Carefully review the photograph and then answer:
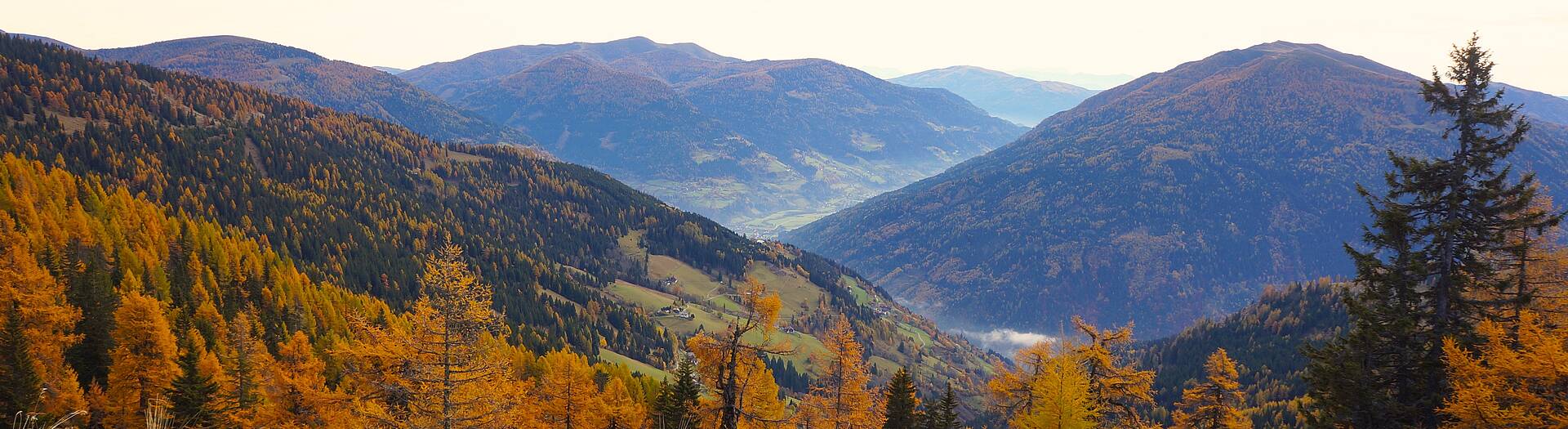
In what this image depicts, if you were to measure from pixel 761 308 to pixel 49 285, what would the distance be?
234 ft

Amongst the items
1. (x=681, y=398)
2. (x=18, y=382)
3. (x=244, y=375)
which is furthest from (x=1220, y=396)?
(x=18, y=382)

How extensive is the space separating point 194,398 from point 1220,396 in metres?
61.8

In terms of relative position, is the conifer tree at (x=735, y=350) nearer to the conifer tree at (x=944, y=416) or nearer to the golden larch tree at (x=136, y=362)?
the conifer tree at (x=944, y=416)

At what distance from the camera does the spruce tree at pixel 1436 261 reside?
30547mm

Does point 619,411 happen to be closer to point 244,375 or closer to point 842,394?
point 842,394

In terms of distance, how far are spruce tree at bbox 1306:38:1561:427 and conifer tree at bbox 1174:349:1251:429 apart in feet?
19.3

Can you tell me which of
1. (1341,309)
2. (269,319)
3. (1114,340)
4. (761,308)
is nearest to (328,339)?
(269,319)

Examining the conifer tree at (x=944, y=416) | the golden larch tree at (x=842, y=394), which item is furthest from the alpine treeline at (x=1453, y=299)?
the golden larch tree at (x=842, y=394)

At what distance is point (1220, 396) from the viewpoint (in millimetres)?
40156

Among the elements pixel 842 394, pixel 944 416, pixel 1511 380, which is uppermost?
pixel 1511 380

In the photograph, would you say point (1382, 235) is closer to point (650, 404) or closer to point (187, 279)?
point (650, 404)

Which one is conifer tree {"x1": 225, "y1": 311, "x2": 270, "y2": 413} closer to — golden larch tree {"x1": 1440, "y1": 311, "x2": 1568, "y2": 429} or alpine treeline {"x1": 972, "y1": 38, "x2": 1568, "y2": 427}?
alpine treeline {"x1": 972, "y1": 38, "x2": 1568, "y2": 427}

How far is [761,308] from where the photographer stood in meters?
33.5

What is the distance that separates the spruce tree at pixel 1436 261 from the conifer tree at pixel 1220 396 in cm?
589
